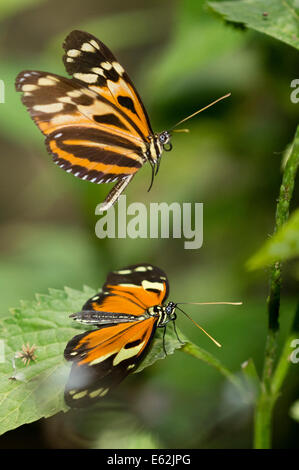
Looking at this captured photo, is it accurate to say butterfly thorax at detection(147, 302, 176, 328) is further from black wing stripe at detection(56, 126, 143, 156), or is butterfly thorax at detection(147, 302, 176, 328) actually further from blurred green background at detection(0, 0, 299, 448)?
blurred green background at detection(0, 0, 299, 448)

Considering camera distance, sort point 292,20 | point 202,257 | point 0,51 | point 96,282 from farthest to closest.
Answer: point 0,51 < point 202,257 < point 96,282 < point 292,20

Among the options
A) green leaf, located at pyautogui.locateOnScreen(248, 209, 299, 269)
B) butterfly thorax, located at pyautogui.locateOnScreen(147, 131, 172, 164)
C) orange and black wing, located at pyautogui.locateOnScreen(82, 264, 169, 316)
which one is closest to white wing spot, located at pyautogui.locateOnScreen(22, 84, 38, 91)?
butterfly thorax, located at pyautogui.locateOnScreen(147, 131, 172, 164)

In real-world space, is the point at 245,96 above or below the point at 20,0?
below

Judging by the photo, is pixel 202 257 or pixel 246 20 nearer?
pixel 246 20
